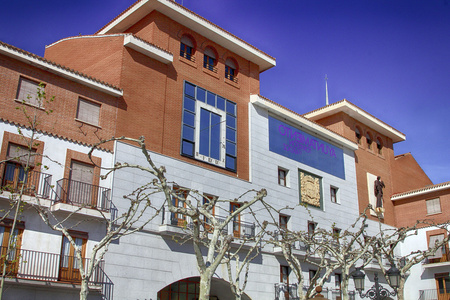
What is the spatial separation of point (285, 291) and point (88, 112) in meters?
13.9

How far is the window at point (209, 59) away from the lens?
28763 mm

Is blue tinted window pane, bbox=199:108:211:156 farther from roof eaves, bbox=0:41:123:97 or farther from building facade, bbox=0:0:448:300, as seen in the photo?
roof eaves, bbox=0:41:123:97

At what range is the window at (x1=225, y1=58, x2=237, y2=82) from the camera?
30009 millimetres

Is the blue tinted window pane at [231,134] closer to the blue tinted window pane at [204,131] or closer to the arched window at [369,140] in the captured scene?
the blue tinted window pane at [204,131]

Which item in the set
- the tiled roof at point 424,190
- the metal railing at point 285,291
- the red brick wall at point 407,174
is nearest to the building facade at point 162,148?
the metal railing at point 285,291

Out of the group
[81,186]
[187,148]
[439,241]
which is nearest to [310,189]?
[187,148]

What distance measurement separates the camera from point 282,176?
3081 centimetres

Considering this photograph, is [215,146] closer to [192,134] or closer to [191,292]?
[192,134]

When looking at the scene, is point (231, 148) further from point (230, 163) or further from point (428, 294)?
point (428, 294)

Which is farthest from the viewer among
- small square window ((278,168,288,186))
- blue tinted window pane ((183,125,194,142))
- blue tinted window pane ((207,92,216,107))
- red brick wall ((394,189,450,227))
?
red brick wall ((394,189,450,227))

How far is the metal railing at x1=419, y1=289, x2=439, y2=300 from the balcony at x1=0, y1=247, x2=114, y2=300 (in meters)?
23.4

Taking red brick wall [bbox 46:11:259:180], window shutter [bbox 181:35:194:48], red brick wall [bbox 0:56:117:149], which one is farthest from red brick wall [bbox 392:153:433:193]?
red brick wall [bbox 0:56:117:149]

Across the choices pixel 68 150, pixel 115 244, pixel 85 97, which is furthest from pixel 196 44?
pixel 115 244

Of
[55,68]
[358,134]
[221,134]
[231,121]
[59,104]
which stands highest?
[358,134]
